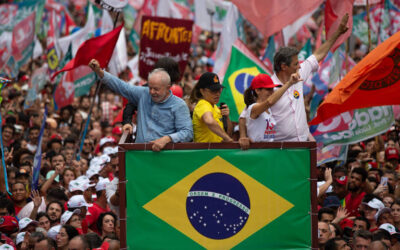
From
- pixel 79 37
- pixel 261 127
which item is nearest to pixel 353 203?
pixel 261 127

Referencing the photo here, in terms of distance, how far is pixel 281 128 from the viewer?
23.1ft

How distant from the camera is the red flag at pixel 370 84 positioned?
8.69 m

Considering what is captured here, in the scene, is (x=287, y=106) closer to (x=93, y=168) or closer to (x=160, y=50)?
(x=93, y=168)

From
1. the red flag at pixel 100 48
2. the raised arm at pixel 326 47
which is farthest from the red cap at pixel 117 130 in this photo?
the raised arm at pixel 326 47

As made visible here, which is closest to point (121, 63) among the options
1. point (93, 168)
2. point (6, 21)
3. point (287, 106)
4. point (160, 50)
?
point (6, 21)

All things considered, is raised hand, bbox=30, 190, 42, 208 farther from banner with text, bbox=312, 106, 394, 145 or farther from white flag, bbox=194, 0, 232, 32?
white flag, bbox=194, 0, 232, 32

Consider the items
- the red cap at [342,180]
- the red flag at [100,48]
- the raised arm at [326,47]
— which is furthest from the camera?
the red cap at [342,180]

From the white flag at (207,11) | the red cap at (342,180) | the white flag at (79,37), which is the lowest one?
the red cap at (342,180)

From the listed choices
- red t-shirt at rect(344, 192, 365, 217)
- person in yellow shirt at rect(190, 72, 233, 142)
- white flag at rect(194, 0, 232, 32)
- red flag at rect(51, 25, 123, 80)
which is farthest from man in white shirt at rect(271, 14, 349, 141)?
white flag at rect(194, 0, 232, 32)

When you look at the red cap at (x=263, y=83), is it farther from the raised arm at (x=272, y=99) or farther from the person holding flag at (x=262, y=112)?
the raised arm at (x=272, y=99)

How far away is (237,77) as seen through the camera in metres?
12.5

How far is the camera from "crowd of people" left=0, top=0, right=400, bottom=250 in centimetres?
686

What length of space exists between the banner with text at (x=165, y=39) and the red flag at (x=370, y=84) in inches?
196

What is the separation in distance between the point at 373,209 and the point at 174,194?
4106 mm
